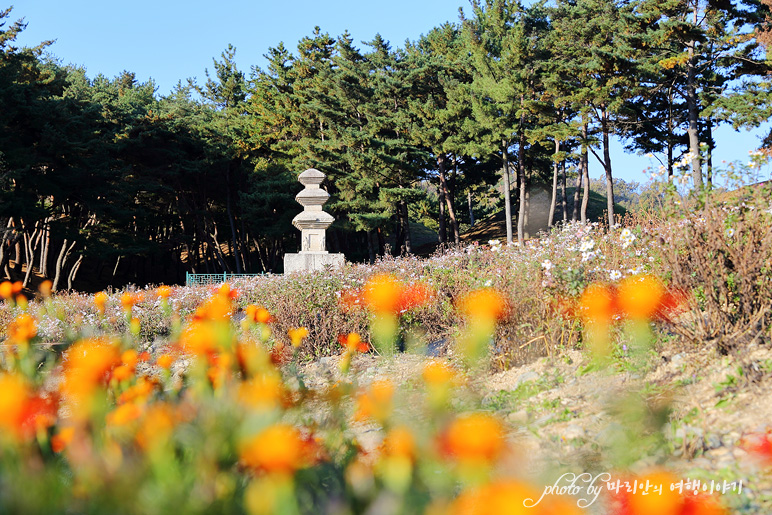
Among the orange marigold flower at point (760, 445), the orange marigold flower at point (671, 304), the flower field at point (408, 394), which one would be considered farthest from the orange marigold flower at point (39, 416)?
the orange marigold flower at point (671, 304)

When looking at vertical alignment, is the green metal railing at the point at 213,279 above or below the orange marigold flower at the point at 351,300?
above

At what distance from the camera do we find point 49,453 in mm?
1445

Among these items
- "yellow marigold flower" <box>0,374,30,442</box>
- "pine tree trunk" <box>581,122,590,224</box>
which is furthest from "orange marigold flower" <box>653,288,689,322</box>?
"pine tree trunk" <box>581,122,590,224</box>

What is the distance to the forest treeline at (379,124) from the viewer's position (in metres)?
18.6

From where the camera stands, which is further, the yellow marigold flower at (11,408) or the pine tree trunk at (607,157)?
the pine tree trunk at (607,157)

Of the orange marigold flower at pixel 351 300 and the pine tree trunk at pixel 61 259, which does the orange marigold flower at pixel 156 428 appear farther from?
the pine tree trunk at pixel 61 259

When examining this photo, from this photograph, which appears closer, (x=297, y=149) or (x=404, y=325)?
(x=404, y=325)

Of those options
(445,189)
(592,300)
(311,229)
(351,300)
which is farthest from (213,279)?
(592,300)

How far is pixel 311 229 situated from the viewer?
963 cm

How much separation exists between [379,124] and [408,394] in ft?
74.4

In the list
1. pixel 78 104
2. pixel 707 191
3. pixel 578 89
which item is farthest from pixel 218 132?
pixel 707 191

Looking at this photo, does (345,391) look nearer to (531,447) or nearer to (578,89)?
(531,447)

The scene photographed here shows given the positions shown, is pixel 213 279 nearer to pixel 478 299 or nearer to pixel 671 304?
pixel 478 299

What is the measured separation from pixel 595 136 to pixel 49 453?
989 inches
